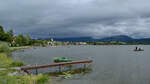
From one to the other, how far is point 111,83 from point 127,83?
1808 millimetres

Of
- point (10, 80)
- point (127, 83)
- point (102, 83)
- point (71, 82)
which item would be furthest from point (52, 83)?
point (10, 80)

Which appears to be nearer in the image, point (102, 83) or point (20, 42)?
point (102, 83)

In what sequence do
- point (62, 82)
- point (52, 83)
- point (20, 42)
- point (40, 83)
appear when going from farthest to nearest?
point (20, 42)
point (62, 82)
point (52, 83)
point (40, 83)

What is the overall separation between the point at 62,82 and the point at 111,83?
5.34m

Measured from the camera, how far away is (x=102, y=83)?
1376cm

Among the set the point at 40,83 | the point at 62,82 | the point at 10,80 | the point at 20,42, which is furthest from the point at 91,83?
the point at 20,42

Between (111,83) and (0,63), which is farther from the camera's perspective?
(111,83)

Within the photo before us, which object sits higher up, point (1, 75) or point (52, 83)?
point (1, 75)

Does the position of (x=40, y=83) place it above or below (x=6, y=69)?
below

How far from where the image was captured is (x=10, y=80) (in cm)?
412

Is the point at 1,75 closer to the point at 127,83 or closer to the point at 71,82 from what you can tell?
the point at 71,82

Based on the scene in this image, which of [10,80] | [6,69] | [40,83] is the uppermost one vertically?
[6,69]

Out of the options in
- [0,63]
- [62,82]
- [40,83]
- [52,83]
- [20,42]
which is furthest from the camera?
[20,42]

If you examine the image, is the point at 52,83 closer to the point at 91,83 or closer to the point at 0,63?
the point at 91,83
